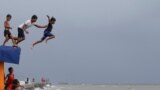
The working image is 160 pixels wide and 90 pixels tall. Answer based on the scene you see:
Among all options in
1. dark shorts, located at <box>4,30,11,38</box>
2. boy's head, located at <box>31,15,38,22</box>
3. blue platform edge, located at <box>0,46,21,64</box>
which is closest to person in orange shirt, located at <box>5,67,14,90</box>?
blue platform edge, located at <box>0,46,21,64</box>

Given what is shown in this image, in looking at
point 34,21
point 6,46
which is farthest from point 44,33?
point 6,46

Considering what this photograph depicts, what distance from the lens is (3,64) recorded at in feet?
52.8

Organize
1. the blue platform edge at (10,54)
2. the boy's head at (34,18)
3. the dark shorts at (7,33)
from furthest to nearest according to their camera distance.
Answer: the dark shorts at (7,33) → the boy's head at (34,18) → the blue platform edge at (10,54)

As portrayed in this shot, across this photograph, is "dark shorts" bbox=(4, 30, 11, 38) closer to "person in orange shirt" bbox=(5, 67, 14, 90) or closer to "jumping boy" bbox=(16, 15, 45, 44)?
"jumping boy" bbox=(16, 15, 45, 44)

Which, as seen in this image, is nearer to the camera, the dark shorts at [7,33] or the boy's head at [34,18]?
the boy's head at [34,18]

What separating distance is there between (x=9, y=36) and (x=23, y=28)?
0.55 metres

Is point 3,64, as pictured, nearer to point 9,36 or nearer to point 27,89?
point 9,36

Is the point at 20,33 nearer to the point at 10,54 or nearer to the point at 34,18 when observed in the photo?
the point at 34,18

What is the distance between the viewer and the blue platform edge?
15.8 m

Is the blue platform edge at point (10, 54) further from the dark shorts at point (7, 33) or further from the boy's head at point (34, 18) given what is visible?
the boy's head at point (34, 18)

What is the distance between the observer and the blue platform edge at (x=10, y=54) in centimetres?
1577

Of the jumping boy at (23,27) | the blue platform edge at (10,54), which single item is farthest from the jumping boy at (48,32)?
the blue platform edge at (10,54)

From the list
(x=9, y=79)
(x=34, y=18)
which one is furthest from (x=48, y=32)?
(x=9, y=79)

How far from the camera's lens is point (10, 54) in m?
15.9
